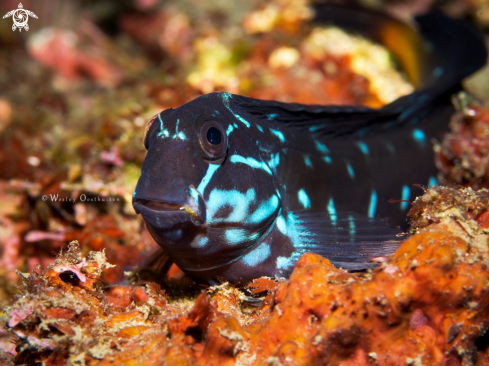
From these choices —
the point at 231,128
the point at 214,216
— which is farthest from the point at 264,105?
the point at 214,216

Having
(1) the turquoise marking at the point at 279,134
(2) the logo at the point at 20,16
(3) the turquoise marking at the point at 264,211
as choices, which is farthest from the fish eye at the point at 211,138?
(2) the logo at the point at 20,16

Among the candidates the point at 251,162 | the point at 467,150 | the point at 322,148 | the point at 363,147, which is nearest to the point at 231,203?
the point at 251,162

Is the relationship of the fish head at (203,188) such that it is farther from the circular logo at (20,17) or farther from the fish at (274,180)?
the circular logo at (20,17)

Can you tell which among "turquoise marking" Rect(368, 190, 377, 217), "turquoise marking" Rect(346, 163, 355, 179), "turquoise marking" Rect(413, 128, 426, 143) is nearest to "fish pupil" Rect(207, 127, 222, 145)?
"turquoise marking" Rect(346, 163, 355, 179)

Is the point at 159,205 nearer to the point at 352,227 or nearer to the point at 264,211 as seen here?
the point at 264,211

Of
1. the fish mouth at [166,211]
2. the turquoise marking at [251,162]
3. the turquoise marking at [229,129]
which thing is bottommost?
the fish mouth at [166,211]

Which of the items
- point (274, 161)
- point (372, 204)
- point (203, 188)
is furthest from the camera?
point (372, 204)
